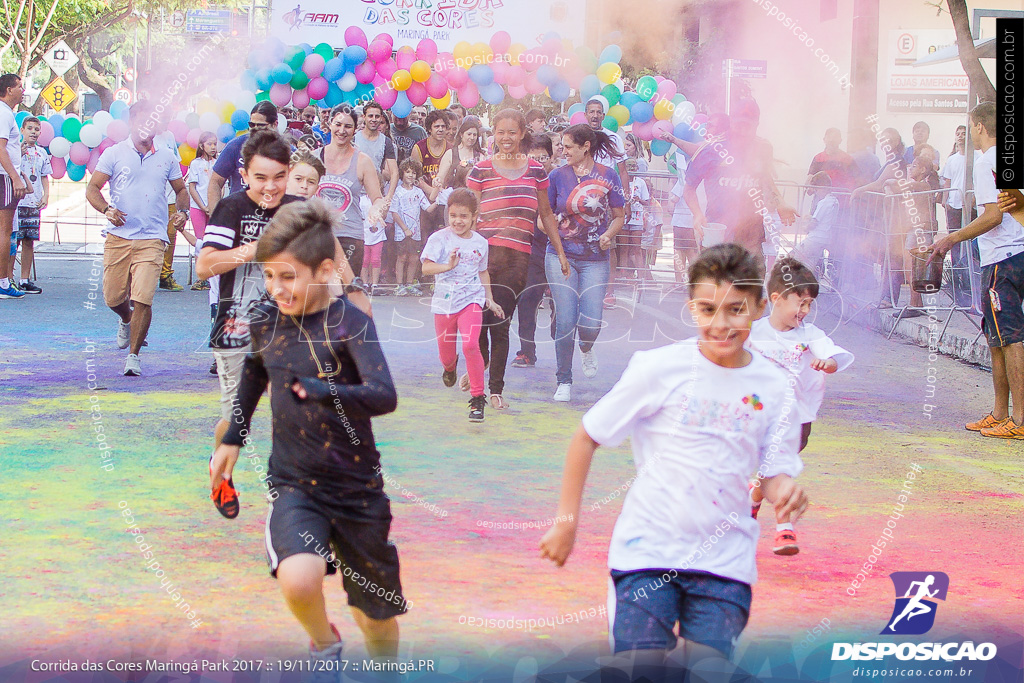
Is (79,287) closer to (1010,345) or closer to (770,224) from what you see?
(770,224)

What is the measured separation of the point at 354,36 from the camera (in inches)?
382

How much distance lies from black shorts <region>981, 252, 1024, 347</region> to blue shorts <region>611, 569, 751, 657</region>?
15.0ft

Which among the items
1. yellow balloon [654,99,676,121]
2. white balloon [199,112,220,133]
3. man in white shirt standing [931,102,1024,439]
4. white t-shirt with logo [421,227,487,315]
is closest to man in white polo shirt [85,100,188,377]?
white t-shirt with logo [421,227,487,315]

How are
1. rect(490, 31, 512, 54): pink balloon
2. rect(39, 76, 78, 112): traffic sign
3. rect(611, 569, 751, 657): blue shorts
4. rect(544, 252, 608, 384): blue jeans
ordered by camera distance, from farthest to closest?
rect(39, 76, 78, 112): traffic sign, rect(490, 31, 512, 54): pink balloon, rect(544, 252, 608, 384): blue jeans, rect(611, 569, 751, 657): blue shorts

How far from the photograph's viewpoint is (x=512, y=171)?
22.0 ft

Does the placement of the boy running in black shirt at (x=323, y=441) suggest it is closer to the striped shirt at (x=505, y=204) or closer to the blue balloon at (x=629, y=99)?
the striped shirt at (x=505, y=204)

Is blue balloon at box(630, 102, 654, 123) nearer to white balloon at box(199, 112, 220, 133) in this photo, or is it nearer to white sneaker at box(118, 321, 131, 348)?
white balloon at box(199, 112, 220, 133)

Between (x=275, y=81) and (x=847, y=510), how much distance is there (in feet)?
22.0

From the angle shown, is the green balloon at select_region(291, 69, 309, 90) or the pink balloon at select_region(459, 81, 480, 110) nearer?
the green balloon at select_region(291, 69, 309, 90)

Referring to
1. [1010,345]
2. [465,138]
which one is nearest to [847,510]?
[1010,345]

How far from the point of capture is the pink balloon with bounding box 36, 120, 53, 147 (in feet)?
42.0

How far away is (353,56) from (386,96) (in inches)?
19.7

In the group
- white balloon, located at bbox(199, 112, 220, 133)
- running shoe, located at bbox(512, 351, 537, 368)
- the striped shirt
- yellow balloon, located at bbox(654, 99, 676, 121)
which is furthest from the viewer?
white balloon, located at bbox(199, 112, 220, 133)

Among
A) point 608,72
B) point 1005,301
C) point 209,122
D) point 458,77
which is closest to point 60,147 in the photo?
point 209,122
